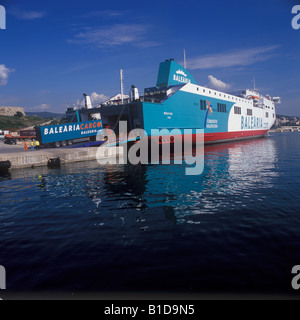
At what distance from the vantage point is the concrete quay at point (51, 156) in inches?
845

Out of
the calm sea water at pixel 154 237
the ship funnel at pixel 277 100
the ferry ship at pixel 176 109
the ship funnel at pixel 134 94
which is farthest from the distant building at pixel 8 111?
the calm sea water at pixel 154 237

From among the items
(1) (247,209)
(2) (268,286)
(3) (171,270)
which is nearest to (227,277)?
(2) (268,286)

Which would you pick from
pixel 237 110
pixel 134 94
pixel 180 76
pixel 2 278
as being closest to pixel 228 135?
pixel 237 110

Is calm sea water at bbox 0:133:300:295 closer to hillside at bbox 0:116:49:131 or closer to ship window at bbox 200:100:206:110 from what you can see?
ship window at bbox 200:100:206:110

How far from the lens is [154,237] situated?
267 inches

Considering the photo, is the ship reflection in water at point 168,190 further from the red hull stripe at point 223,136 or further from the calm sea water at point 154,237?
the red hull stripe at point 223,136

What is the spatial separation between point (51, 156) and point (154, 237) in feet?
63.5

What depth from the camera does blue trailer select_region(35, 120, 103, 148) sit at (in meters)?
29.2

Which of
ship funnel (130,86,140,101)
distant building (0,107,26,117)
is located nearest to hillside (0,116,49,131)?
distant building (0,107,26,117)

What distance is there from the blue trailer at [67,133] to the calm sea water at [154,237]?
17592 mm

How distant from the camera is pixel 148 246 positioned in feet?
20.5

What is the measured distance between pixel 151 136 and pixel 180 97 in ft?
25.4

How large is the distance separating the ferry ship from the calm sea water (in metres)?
17.5
